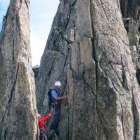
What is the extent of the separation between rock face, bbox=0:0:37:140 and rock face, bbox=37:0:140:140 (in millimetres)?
2407

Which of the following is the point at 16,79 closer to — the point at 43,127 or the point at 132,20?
the point at 43,127

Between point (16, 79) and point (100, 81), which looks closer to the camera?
point (100, 81)

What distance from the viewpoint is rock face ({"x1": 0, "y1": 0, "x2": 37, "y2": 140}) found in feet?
119

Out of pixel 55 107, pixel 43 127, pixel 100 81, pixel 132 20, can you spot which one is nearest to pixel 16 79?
pixel 55 107

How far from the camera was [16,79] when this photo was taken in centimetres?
3734

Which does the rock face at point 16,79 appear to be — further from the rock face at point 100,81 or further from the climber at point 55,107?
the rock face at point 100,81

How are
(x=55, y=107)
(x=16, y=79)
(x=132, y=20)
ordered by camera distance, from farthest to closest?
(x=132, y=20)
(x=55, y=107)
(x=16, y=79)

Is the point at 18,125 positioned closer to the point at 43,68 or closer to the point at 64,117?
the point at 64,117

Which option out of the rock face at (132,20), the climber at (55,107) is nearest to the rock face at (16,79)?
the climber at (55,107)

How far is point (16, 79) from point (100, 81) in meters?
4.76

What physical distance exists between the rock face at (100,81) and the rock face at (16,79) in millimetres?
2407

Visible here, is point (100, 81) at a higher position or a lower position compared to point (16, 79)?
lower

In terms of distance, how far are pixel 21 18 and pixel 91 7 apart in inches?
168

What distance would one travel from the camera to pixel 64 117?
37938 mm
